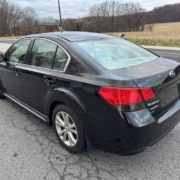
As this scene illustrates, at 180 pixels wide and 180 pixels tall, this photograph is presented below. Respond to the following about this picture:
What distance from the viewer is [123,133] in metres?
2.17

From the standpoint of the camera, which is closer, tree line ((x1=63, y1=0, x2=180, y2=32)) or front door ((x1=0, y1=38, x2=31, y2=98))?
front door ((x1=0, y1=38, x2=31, y2=98))

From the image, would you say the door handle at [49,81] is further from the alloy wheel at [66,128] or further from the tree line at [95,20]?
the tree line at [95,20]

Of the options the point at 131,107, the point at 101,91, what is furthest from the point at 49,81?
the point at 131,107

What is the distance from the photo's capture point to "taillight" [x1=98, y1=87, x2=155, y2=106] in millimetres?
2090

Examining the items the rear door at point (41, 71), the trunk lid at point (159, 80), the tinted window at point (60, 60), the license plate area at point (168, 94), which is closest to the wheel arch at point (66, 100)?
the rear door at point (41, 71)

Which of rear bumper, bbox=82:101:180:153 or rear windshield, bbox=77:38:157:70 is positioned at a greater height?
rear windshield, bbox=77:38:157:70

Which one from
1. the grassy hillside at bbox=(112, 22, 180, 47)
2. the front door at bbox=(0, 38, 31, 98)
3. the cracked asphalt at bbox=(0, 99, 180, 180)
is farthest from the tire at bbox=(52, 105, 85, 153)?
the grassy hillside at bbox=(112, 22, 180, 47)

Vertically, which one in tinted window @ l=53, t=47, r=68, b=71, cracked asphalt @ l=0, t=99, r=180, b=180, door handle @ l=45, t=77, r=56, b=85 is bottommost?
cracked asphalt @ l=0, t=99, r=180, b=180

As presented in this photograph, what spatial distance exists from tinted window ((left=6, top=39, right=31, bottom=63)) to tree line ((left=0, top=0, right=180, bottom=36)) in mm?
44329

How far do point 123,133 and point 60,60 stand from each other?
1.26 m

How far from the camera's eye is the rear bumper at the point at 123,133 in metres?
2.15

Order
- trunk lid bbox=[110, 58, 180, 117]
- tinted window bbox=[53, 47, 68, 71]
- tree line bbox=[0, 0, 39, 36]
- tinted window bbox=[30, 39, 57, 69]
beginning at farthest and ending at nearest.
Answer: tree line bbox=[0, 0, 39, 36], tinted window bbox=[30, 39, 57, 69], tinted window bbox=[53, 47, 68, 71], trunk lid bbox=[110, 58, 180, 117]

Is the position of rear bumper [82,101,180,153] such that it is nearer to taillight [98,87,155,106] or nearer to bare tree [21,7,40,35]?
taillight [98,87,155,106]

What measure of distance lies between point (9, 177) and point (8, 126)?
4.50 ft
